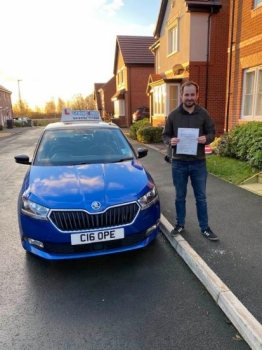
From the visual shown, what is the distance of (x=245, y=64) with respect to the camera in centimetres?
849

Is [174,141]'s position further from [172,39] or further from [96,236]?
[172,39]

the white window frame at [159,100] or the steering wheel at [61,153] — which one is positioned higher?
the white window frame at [159,100]

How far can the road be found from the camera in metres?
2.15

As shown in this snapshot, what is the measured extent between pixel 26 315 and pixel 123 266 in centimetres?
114

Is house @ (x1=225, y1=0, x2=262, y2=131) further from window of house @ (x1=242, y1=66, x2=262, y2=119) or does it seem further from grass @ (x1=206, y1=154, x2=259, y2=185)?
grass @ (x1=206, y1=154, x2=259, y2=185)

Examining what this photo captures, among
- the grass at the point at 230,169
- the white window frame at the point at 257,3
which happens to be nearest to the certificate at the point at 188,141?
the grass at the point at 230,169

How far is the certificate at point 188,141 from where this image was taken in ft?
11.1

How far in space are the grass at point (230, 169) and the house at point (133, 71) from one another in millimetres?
18856

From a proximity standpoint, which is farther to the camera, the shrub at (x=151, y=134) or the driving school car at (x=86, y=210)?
the shrub at (x=151, y=134)

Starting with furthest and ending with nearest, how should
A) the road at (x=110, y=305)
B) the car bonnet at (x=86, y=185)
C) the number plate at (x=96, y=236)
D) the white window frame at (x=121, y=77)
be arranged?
the white window frame at (x=121, y=77), the car bonnet at (x=86, y=185), the number plate at (x=96, y=236), the road at (x=110, y=305)

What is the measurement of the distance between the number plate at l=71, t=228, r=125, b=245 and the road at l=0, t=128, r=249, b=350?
483 mm

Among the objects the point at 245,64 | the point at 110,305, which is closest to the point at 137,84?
the point at 245,64

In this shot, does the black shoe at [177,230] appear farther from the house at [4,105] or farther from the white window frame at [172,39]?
the house at [4,105]

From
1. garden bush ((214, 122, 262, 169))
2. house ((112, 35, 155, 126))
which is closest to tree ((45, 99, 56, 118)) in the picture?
house ((112, 35, 155, 126))
